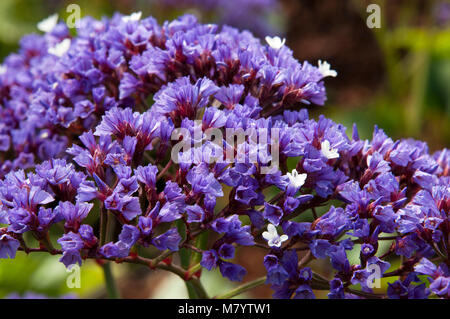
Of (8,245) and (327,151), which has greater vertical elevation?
(327,151)

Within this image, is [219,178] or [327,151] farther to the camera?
[327,151]

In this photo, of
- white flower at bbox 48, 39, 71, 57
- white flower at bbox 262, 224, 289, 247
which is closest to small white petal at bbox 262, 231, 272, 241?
white flower at bbox 262, 224, 289, 247

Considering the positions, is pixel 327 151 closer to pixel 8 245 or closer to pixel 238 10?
pixel 8 245

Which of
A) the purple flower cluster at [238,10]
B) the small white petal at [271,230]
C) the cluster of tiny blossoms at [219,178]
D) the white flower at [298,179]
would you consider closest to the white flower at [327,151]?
the cluster of tiny blossoms at [219,178]

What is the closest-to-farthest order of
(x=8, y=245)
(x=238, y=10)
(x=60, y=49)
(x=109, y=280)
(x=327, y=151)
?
(x=8, y=245), (x=327, y=151), (x=60, y=49), (x=109, y=280), (x=238, y=10)

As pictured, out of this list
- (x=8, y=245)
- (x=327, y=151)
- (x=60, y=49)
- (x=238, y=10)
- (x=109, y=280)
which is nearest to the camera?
(x=8, y=245)

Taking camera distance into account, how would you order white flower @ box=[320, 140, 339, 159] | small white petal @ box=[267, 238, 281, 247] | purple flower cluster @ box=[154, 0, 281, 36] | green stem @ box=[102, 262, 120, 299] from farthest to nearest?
purple flower cluster @ box=[154, 0, 281, 36] → green stem @ box=[102, 262, 120, 299] → white flower @ box=[320, 140, 339, 159] → small white petal @ box=[267, 238, 281, 247]

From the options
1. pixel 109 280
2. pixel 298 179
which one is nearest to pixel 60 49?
pixel 109 280

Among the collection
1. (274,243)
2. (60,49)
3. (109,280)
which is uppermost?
(60,49)

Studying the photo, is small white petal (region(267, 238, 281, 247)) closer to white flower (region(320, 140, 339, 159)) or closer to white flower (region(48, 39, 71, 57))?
white flower (region(320, 140, 339, 159))
